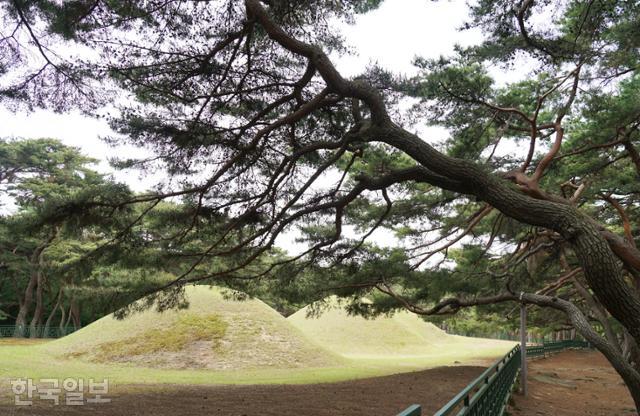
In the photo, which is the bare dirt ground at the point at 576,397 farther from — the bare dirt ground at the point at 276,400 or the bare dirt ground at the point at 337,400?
the bare dirt ground at the point at 276,400

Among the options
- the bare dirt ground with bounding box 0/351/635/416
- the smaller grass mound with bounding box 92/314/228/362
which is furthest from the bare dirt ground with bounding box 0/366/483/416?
the smaller grass mound with bounding box 92/314/228/362

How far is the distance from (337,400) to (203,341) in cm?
903

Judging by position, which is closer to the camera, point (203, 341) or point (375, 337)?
point (203, 341)

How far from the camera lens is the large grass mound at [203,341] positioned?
16.3 m

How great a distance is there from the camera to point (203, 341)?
56.5 ft

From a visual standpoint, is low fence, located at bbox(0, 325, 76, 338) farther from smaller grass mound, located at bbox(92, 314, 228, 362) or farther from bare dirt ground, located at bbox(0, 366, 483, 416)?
bare dirt ground, located at bbox(0, 366, 483, 416)

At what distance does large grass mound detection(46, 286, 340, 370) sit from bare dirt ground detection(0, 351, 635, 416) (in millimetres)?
4842

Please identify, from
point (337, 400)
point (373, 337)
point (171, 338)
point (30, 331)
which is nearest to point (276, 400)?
point (337, 400)

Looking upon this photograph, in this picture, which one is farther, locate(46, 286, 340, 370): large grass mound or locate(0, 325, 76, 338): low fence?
locate(0, 325, 76, 338): low fence

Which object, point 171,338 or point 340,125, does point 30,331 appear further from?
point 340,125

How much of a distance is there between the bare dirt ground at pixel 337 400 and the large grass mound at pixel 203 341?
484 cm

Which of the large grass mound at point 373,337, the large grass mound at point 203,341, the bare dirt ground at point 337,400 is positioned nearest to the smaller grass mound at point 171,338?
the large grass mound at point 203,341

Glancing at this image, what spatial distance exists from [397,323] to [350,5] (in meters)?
27.4

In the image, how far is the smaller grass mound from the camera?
16672 millimetres
